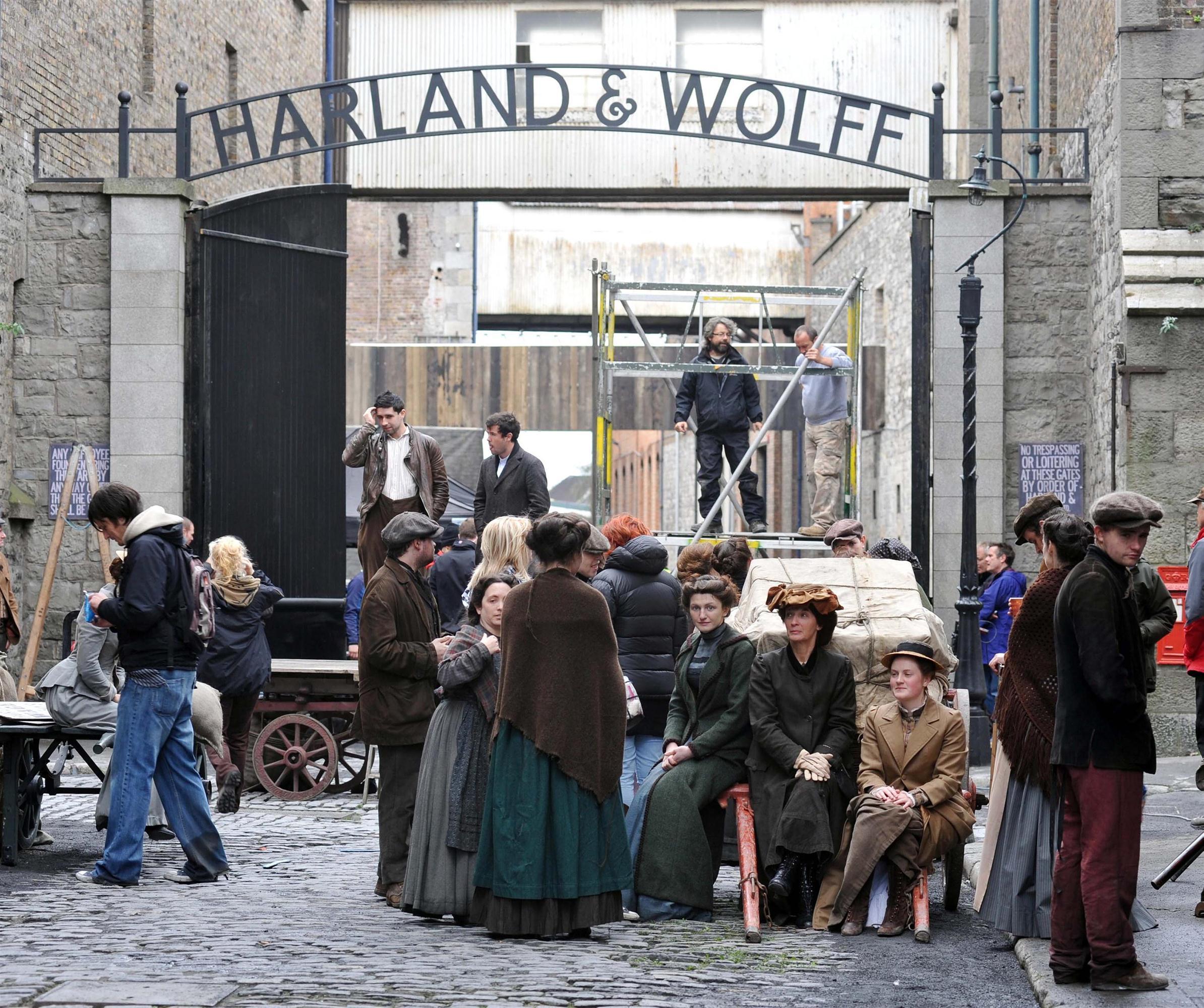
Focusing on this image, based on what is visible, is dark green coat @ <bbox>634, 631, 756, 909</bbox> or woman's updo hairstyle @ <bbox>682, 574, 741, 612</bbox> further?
woman's updo hairstyle @ <bbox>682, 574, 741, 612</bbox>

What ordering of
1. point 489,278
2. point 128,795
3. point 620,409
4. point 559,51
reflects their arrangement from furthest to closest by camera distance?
point 489,278, point 620,409, point 559,51, point 128,795

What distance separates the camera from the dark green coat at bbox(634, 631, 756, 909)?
8273mm

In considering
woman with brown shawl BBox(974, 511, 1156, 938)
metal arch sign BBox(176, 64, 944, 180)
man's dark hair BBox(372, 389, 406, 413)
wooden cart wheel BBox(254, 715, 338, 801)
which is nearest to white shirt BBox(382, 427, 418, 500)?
man's dark hair BBox(372, 389, 406, 413)

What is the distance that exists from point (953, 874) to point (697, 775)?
4.16 ft

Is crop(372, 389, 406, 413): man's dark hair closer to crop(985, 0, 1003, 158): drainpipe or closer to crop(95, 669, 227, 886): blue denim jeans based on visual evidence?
crop(95, 669, 227, 886): blue denim jeans

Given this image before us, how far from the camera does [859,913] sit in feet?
26.3

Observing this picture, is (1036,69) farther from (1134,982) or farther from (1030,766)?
(1134,982)

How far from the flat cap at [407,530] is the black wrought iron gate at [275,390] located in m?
7.72

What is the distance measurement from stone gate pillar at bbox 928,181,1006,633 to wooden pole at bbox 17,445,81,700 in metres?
7.56

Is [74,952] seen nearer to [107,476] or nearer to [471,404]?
[107,476]

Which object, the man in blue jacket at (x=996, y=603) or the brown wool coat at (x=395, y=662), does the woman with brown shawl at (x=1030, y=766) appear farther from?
the man in blue jacket at (x=996, y=603)

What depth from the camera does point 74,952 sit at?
6.97m

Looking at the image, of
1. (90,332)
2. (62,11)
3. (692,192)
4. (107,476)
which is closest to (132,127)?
(62,11)

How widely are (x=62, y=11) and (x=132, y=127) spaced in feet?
5.94
